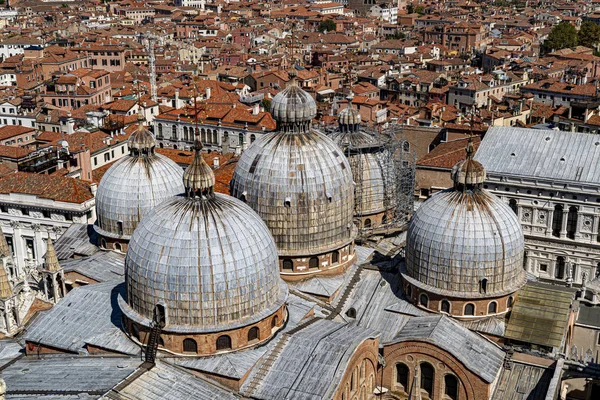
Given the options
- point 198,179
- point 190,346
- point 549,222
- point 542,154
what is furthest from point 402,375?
point 542,154

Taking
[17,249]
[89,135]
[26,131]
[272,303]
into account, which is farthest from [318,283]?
[26,131]

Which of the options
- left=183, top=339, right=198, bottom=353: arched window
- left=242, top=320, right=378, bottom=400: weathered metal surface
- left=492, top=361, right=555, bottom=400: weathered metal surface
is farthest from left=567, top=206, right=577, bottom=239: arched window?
left=183, top=339, right=198, bottom=353: arched window

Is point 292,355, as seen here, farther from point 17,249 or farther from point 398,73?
point 398,73

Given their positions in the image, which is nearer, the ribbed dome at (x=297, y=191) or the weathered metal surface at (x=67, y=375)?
the weathered metal surface at (x=67, y=375)

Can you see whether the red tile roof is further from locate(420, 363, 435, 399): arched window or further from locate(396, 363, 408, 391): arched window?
locate(420, 363, 435, 399): arched window

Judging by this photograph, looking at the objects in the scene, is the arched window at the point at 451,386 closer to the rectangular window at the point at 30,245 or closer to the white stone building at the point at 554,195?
→ the white stone building at the point at 554,195

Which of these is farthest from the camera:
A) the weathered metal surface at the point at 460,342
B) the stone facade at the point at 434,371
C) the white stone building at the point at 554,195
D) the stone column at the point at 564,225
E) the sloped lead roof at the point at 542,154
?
the sloped lead roof at the point at 542,154

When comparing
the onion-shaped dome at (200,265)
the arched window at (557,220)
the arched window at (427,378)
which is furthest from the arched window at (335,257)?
the arched window at (557,220)
